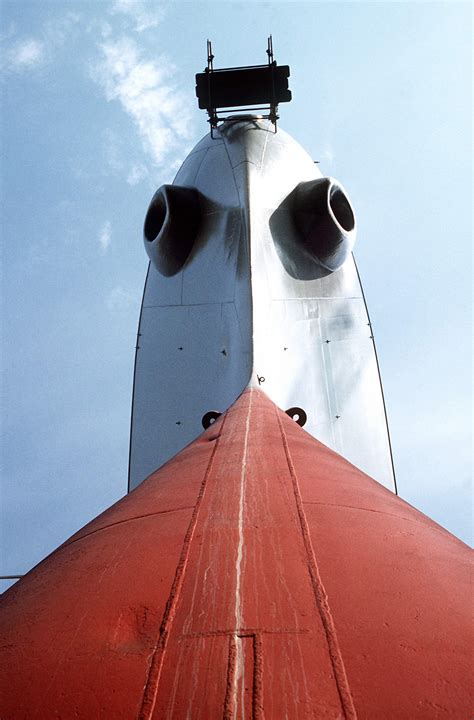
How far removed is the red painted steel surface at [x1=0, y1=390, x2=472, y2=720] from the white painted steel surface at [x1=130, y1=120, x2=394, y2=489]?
3.67 metres

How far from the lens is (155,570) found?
5.35ft

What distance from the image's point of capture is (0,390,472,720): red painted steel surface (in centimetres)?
117

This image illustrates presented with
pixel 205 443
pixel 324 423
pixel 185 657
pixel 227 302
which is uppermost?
pixel 227 302

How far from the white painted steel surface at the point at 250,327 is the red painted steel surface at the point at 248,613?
367 cm

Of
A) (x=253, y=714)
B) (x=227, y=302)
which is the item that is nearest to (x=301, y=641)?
(x=253, y=714)

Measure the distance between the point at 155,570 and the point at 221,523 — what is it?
10.5 inches

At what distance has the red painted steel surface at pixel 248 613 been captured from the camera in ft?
3.83

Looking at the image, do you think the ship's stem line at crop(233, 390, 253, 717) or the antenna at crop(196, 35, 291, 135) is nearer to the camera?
the ship's stem line at crop(233, 390, 253, 717)

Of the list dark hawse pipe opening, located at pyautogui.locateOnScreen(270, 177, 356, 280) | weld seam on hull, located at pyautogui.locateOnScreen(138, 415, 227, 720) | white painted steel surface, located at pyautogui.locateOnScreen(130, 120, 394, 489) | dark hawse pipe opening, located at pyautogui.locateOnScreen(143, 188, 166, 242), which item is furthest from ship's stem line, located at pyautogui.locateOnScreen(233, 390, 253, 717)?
dark hawse pipe opening, located at pyautogui.locateOnScreen(143, 188, 166, 242)

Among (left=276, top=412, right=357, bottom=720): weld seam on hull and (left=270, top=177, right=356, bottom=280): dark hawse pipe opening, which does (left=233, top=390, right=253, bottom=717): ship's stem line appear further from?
(left=270, top=177, right=356, bottom=280): dark hawse pipe opening

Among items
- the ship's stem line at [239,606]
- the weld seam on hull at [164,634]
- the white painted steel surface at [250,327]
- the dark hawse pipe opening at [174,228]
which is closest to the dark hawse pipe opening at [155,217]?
the dark hawse pipe opening at [174,228]

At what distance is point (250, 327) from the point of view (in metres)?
5.78

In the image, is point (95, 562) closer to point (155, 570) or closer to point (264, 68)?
point (155, 570)

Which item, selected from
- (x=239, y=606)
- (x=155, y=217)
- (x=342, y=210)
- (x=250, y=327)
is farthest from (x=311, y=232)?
(x=239, y=606)
